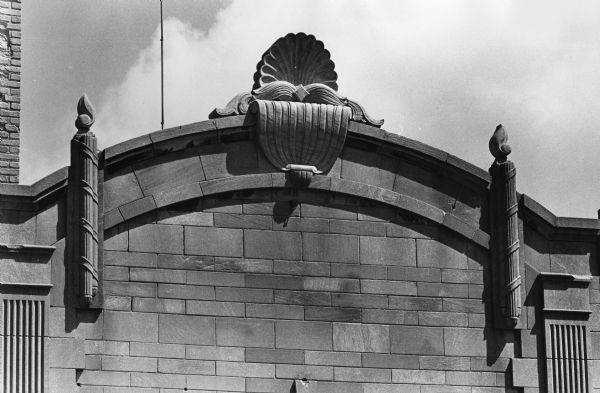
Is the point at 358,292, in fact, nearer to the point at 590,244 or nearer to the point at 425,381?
the point at 425,381

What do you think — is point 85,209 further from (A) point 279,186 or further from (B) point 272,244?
(A) point 279,186

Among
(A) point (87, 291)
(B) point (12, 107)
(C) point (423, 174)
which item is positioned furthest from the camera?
(B) point (12, 107)

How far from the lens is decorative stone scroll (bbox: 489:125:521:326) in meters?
31.6

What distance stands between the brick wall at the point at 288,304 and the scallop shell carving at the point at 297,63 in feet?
6.28

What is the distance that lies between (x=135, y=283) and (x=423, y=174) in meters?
5.02

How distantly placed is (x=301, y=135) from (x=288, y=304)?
2.65 m

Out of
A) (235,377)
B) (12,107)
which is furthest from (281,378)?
(12,107)

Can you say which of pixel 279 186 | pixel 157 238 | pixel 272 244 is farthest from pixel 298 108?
pixel 157 238

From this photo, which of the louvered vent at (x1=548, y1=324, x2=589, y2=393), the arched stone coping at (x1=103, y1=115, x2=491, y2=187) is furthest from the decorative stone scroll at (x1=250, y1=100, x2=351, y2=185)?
the louvered vent at (x1=548, y1=324, x2=589, y2=393)

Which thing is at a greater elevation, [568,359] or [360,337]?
[360,337]

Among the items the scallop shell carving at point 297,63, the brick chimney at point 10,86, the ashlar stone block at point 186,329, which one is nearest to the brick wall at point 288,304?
the ashlar stone block at point 186,329

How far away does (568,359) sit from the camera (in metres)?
31.8

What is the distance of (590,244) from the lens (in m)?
32.5

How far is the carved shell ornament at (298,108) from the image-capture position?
31.2 metres
